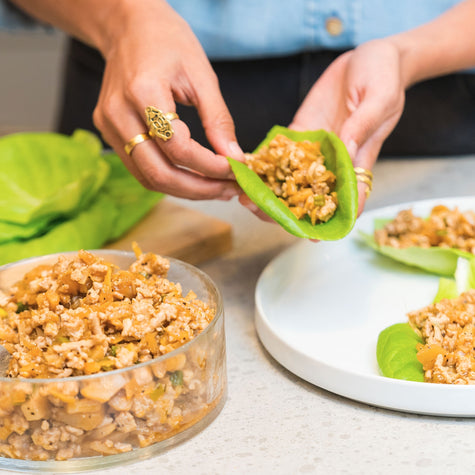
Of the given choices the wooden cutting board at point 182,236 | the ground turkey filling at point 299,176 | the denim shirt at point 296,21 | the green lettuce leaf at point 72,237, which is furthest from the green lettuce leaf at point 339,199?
the denim shirt at point 296,21

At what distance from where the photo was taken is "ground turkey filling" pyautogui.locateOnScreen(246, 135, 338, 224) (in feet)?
4.17

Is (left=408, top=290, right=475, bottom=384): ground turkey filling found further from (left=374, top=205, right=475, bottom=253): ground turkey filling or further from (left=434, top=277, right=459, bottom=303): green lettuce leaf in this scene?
(left=374, top=205, right=475, bottom=253): ground turkey filling

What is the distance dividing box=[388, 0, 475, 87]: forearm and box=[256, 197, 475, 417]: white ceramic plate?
324 mm

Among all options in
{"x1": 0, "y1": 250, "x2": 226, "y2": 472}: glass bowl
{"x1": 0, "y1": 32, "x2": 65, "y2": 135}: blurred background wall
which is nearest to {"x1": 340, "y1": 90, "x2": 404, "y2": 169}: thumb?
{"x1": 0, "y1": 250, "x2": 226, "y2": 472}: glass bowl

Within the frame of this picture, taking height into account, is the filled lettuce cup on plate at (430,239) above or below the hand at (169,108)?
below

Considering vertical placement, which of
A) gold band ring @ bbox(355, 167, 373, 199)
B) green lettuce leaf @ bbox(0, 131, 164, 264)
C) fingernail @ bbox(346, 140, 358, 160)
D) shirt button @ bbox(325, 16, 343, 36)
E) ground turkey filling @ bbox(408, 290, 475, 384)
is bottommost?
green lettuce leaf @ bbox(0, 131, 164, 264)

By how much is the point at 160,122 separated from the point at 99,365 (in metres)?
0.54

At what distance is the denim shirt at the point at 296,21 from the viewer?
1.92 m

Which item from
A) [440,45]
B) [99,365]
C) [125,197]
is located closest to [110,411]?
[99,365]

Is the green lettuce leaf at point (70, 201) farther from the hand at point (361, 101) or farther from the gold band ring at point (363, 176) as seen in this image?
the gold band ring at point (363, 176)

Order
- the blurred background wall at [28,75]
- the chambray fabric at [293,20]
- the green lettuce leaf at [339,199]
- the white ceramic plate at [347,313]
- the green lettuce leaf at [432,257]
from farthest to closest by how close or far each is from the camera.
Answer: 1. the blurred background wall at [28,75]
2. the chambray fabric at [293,20]
3. the green lettuce leaf at [432,257]
4. the green lettuce leaf at [339,199]
5. the white ceramic plate at [347,313]

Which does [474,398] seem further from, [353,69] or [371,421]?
[353,69]

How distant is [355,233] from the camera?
63.9 inches

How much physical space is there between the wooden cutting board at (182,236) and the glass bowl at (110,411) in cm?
60
